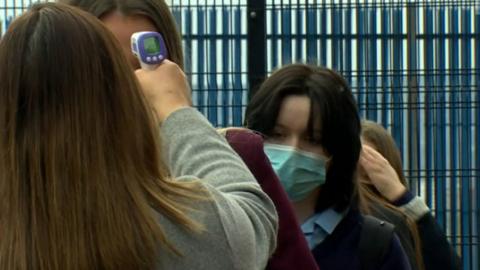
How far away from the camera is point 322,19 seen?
731cm

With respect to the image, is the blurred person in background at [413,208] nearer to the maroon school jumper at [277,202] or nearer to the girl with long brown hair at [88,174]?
the maroon school jumper at [277,202]

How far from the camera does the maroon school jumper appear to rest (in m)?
2.55

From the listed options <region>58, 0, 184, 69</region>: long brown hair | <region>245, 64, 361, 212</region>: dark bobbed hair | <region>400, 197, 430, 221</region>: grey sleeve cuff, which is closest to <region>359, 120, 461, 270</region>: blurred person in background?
<region>400, 197, 430, 221</region>: grey sleeve cuff

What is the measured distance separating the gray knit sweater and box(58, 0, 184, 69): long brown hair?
0.52m

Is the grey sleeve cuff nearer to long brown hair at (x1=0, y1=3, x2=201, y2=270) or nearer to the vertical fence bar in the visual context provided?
the vertical fence bar

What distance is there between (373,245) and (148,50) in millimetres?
1486

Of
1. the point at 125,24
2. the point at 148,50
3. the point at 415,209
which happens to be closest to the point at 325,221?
the point at 415,209

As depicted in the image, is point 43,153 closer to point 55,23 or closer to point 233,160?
point 55,23

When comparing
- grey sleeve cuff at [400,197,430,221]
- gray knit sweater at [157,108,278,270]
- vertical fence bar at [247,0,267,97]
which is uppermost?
vertical fence bar at [247,0,267,97]

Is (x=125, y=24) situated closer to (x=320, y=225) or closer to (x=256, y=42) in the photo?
(x=320, y=225)

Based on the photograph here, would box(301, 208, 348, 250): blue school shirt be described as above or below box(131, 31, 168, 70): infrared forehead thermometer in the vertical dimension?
below

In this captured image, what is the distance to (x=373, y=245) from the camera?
3639 millimetres

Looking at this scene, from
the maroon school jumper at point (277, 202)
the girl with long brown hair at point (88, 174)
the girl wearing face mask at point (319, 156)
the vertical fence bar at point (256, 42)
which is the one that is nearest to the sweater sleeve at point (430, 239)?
the girl wearing face mask at point (319, 156)

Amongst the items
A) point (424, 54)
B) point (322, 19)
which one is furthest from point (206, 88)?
point (424, 54)
